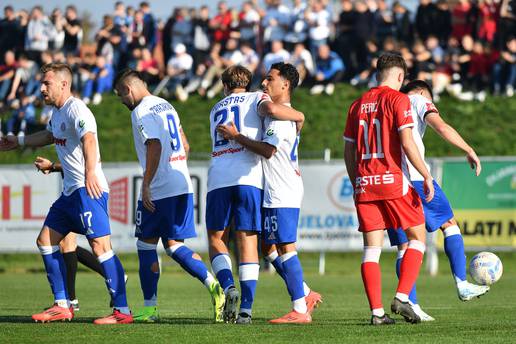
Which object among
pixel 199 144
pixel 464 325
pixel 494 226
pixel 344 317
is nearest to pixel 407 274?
pixel 464 325

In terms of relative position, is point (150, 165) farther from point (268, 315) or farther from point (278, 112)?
point (268, 315)

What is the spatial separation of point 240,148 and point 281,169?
0.43 metres

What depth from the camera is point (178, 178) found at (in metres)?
10.1

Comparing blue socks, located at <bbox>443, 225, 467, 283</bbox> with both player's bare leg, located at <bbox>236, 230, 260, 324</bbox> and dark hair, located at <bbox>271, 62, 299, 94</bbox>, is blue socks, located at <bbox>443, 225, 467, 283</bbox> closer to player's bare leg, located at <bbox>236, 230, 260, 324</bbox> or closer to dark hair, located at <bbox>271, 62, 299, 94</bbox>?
player's bare leg, located at <bbox>236, 230, 260, 324</bbox>

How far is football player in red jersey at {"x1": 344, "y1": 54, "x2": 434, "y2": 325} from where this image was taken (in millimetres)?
9125

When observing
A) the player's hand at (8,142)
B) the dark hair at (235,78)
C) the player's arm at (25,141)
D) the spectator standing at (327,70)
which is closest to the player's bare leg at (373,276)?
the dark hair at (235,78)

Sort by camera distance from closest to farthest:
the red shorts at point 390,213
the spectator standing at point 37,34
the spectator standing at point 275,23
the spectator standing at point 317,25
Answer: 1. the red shorts at point 390,213
2. the spectator standing at point 317,25
3. the spectator standing at point 275,23
4. the spectator standing at point 37,34

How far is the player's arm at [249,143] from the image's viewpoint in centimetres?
947

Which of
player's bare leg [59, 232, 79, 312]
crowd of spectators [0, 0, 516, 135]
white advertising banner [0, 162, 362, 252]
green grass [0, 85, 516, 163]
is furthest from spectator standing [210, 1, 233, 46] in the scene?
player's bare leg [59, 232, 79, 312]

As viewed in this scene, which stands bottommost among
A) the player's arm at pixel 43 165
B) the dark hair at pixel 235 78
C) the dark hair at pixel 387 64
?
the player's arm at pixel 43 165

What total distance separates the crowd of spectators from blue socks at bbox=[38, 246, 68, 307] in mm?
17025

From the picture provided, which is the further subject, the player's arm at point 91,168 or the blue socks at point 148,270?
the blue socks at point 148,270

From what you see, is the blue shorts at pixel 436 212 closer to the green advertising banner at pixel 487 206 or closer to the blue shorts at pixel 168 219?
the blue shorts at pixel 168 219

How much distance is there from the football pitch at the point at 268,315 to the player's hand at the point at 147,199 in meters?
1.08
